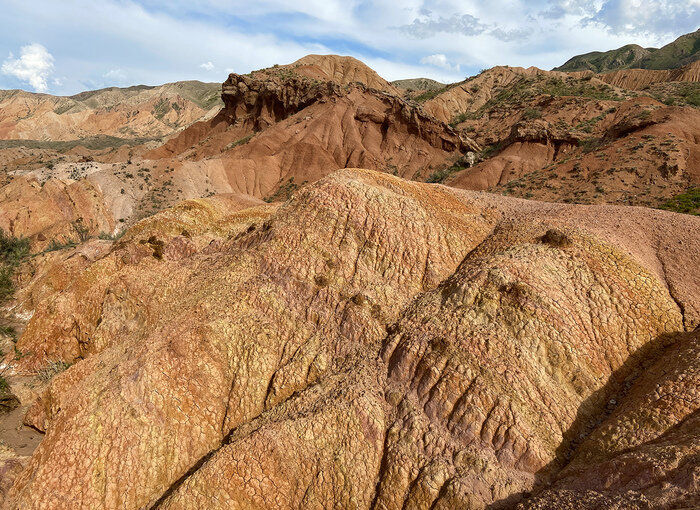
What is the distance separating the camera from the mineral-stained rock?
32.6 ft

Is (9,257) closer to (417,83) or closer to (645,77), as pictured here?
(645,77)

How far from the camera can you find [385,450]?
34.5 feet

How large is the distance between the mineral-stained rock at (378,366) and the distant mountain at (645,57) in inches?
5586

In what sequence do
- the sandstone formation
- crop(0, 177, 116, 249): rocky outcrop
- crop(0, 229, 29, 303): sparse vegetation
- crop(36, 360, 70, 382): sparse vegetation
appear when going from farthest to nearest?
the sandstone formation, crop(0, 177, 116, 249): rocky outcrop, crop(0, 229, 29, 303): sparse vegetation, crop(36, 360, 70, 382): sparse vegetation

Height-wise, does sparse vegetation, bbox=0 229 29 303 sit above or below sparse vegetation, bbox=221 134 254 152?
below

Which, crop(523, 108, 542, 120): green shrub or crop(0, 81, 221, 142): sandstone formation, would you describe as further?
crop(0, 81, 221, 142): sandstone formation

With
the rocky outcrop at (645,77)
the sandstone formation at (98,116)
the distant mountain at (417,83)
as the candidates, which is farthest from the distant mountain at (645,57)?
the sandstone formation at (98,116)

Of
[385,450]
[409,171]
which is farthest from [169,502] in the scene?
[409,171]

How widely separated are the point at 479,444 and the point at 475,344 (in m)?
2.56

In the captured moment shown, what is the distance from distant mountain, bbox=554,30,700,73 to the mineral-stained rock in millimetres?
141896

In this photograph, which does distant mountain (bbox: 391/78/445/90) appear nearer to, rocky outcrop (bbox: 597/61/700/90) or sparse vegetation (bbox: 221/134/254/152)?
rocky outcrop (bbox: 597/61/700/90)

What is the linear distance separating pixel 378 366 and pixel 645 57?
580ft

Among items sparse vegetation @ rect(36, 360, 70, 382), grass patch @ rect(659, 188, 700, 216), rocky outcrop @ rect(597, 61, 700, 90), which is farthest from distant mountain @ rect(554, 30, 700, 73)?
sparse vegetation @ rect(36, 360, 70, 382)

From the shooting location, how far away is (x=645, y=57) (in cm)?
13775
